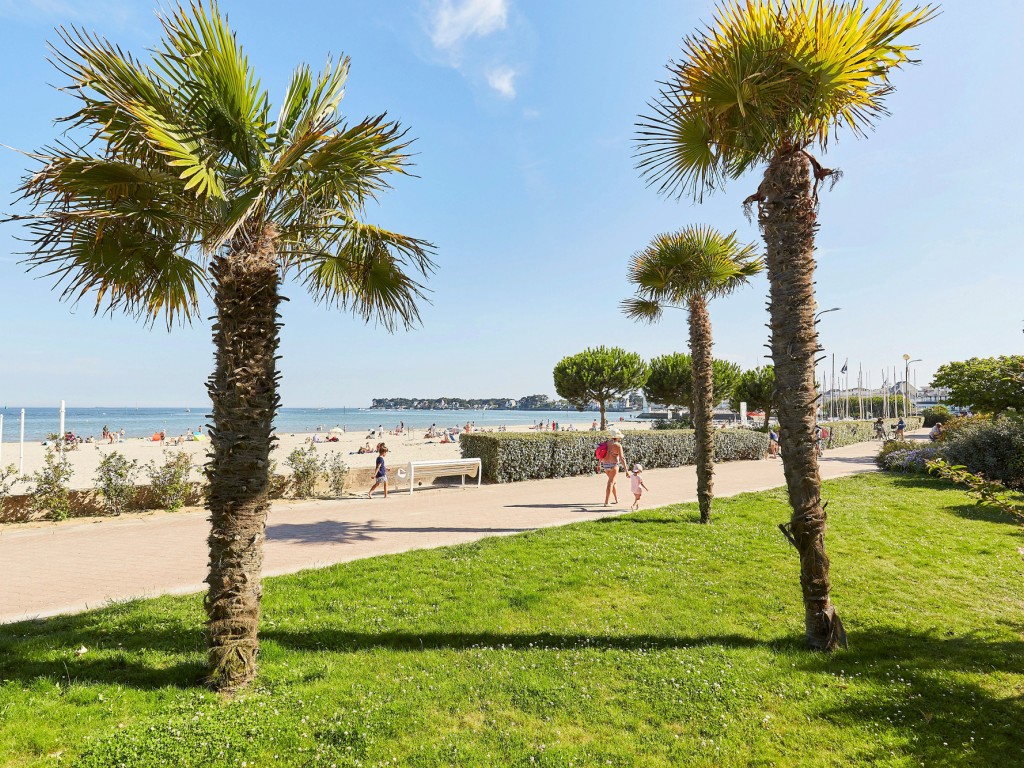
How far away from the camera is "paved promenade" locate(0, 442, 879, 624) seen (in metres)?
5.64

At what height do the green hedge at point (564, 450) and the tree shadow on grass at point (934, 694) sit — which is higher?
the green hedge at point (564, 450)

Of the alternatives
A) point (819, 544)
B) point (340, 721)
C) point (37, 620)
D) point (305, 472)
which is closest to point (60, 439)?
point (305, 472)

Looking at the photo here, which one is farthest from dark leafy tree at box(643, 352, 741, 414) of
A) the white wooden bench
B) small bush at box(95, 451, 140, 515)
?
small bush at box(95, 451, 140, 515)

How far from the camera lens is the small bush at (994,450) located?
38.4 feet

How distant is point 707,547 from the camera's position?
23.5 feet

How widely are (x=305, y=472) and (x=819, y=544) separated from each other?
10.3 metres

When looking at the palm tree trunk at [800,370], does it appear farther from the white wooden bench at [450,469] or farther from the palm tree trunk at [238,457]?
the white wooden bench at [450,469]

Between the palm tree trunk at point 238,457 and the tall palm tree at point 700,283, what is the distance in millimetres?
7059

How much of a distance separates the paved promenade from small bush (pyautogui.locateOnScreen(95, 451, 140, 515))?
0.37m

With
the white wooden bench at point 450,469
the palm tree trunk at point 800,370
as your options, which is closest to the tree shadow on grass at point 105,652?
the palm tree trunk at point 800,370

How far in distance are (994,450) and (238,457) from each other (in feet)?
54.5

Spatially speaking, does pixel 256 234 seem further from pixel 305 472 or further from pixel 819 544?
pixel 305 472

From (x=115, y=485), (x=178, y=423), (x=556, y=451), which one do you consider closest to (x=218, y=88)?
(x=115, y=485)

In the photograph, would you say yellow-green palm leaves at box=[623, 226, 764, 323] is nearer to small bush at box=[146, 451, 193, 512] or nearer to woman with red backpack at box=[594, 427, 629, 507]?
woman with red backpack at box=[594, 427, 629, 507]
